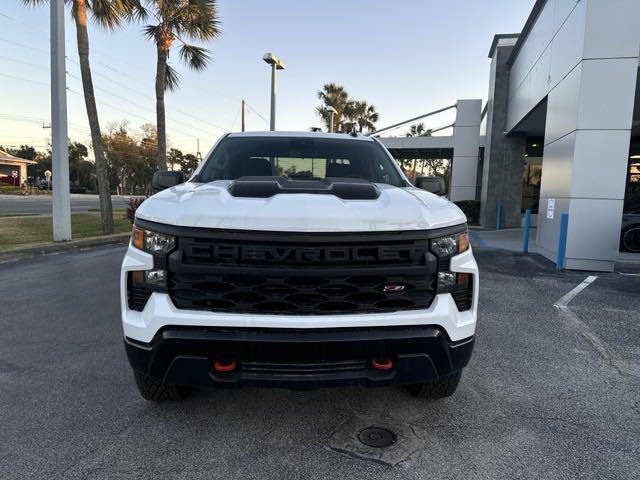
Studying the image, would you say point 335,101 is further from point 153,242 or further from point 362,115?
Result: point 153,242

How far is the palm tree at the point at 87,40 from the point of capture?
43.7ft

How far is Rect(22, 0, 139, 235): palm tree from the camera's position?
1331cm

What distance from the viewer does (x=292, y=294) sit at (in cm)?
226

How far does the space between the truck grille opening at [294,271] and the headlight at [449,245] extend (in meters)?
0.06

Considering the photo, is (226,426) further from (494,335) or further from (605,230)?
(605,230)

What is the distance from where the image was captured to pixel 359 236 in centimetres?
226

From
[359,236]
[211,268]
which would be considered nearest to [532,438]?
[359,236]

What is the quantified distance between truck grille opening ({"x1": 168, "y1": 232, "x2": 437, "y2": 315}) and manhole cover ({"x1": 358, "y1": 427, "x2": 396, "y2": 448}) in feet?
2.63

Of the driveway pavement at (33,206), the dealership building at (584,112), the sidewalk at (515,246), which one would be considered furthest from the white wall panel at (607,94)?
the driveway pavement at (33,206)

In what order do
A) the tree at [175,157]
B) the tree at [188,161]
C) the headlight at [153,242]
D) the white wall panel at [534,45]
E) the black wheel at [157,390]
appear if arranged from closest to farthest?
the headlight at [153,242] < the black wheel at [157,390] < the white wall panel at [534,45] < the tree at [175,157] < the tree at [188,161]

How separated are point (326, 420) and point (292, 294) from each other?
1008 millimetres

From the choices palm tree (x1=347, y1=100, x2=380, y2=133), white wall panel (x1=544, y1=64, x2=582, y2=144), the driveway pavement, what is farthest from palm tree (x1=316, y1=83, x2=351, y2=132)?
white wall panel (x1=544, y1=64, x2=582, y2=144)

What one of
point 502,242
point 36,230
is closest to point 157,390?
point 502,242

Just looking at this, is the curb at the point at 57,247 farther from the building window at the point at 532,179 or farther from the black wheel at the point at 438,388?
the building window at the point at 532,179
